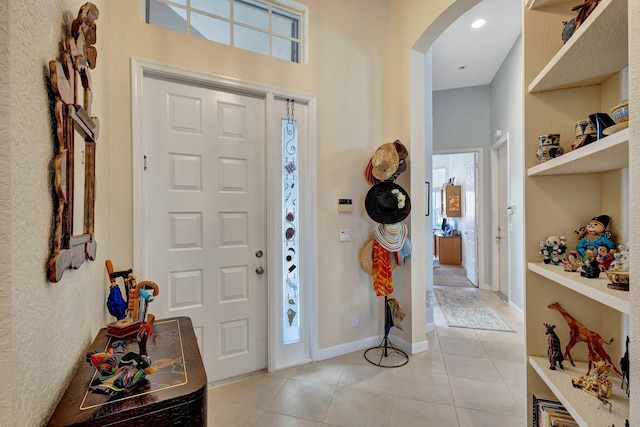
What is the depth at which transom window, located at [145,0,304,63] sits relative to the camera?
7.13ft

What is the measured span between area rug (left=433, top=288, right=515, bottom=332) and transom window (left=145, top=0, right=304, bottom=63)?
3341 millimetres

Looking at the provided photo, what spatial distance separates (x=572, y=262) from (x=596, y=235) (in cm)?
14

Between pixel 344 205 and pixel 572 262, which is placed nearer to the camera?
pixel 572 262

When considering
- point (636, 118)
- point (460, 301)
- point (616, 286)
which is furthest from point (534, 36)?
point (460, 301)

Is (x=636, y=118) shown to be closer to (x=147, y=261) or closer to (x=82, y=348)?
(x=82, y=348)

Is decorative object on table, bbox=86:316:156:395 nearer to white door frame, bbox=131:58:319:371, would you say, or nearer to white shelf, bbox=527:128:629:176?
white door frame, bbox=131:58:319:371

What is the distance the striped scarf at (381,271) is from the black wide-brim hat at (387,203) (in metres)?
0.25

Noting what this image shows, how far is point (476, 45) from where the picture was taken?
4.05 m

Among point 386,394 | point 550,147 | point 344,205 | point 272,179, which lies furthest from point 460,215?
point 550,147

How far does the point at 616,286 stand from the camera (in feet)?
2.73

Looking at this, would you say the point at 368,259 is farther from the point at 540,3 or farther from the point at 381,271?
the point at 540,3

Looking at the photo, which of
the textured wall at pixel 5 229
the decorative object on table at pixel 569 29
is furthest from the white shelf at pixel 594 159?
the textured wall at pixel 5 229

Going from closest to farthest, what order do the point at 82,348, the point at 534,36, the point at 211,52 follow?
the point at 82,348 → the point at 534,36 → the point at 211,52

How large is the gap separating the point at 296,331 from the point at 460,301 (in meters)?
2.90
